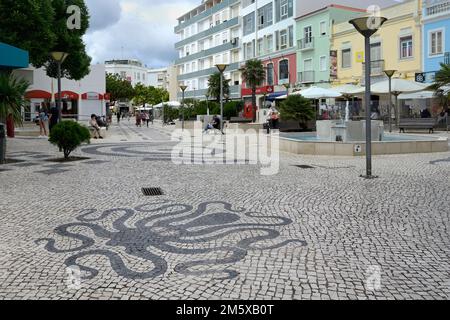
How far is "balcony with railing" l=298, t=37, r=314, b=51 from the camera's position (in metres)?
42.9

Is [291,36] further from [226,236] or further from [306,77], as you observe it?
[226,236]

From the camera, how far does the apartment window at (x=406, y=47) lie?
3325 centimetres

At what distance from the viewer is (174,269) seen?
15.4 feet

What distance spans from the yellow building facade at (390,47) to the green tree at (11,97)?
26344 mm

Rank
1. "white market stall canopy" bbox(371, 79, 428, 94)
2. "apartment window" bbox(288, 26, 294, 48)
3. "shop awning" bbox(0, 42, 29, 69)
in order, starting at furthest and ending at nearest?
"apartment window" bbox(288, 26, 294, 48)
"white market stall canopy" bbox(371, 79, 428, 94)
"shop awning" bbox(0, 42, 29, 69)

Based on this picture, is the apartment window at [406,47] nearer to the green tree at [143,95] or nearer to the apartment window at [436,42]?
the apartment window at [436,42]

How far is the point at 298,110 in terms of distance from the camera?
2344 centimetres

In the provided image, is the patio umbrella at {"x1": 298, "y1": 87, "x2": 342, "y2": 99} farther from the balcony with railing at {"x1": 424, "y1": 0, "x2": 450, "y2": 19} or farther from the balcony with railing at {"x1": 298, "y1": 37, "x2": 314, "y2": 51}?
the balcony with railing at {"x1": 298, "y1": 37, "x2": 314, "y2": 51}

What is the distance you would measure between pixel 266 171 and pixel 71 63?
2437 cm

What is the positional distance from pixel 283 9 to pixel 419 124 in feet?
88.7

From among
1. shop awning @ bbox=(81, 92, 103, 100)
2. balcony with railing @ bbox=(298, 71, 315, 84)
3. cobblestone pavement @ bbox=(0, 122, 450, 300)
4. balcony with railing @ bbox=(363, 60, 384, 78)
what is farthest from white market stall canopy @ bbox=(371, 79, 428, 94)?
shop awning @ bbox=(81, 92, 103, 100)

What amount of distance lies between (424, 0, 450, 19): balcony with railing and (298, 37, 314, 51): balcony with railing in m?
12.4
